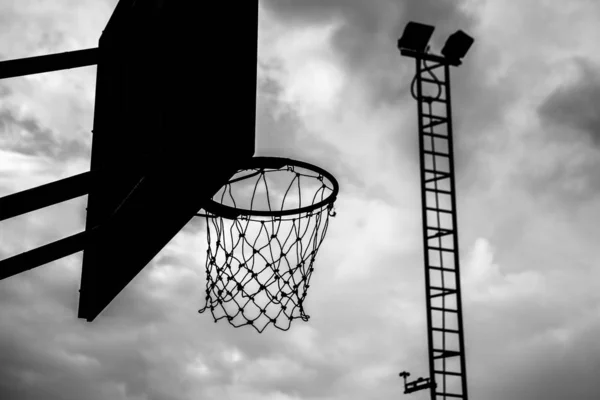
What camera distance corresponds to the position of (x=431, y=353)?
10711mm

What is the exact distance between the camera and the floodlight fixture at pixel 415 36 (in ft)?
37.3

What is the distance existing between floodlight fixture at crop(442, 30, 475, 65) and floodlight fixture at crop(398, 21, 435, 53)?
1.11ft

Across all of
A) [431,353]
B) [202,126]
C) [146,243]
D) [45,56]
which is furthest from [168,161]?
[431,353]

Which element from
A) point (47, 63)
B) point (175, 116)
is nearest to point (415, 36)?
point (47, 63)

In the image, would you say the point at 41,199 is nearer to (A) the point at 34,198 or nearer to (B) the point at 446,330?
(A) the point at 34,198

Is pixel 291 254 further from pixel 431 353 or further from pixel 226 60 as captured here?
pixel 431 353

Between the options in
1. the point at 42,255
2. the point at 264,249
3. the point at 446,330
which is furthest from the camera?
the point at 446,330

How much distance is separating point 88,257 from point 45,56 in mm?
1085

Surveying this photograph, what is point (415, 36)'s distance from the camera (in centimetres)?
1142

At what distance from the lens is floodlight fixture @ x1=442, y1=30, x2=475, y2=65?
11492 millimetres

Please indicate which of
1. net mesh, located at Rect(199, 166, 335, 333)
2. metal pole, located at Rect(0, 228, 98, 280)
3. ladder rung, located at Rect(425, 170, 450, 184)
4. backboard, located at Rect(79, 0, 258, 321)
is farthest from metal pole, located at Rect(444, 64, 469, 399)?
metal pole, located at Rect(0, 228, 98, 280)

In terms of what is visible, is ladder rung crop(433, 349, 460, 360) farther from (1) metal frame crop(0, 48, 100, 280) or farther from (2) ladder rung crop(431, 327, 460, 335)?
(1) metal frame crop(0, 48, 100, 280)

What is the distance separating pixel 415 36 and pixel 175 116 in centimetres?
879

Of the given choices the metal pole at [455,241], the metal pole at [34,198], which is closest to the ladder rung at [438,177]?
the metal pole at [455,241]
